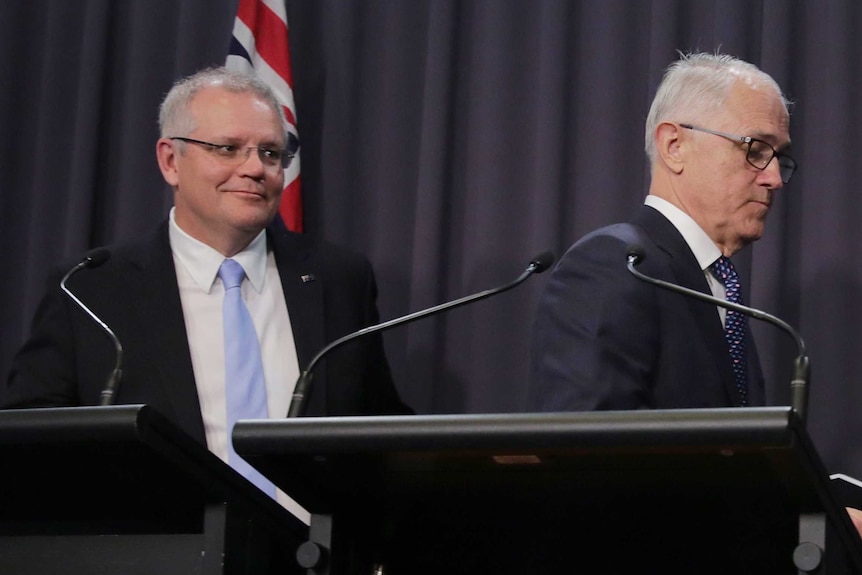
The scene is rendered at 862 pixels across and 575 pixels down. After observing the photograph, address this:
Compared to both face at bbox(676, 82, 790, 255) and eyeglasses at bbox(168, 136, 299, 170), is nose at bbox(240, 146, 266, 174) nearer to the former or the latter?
eyeglasses at bbox(168, 136, 299, 170)

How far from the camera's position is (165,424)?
1.62m

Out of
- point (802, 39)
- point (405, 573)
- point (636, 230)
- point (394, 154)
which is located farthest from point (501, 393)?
point (405, 573)

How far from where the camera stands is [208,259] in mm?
3254

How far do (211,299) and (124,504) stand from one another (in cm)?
144

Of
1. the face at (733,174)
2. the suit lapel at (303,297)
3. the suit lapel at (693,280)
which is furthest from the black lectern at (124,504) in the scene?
the face at (733,174)

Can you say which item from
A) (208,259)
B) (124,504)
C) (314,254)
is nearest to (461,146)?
(314,254)

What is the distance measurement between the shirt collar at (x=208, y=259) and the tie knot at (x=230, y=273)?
11 mm

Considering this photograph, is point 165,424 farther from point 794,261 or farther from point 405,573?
point 794,261

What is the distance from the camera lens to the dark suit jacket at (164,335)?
3.00 m

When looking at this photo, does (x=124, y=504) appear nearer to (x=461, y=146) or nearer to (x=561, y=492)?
(x=561, y=492)

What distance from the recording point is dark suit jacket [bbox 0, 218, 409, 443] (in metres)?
3.00

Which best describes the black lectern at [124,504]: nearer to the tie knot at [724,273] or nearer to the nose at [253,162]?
the tie knot at [724,273]

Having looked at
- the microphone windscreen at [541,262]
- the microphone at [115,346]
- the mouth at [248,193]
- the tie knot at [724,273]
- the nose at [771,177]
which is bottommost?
Answer: the microphone at [115,346]

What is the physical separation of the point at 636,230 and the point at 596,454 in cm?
127
